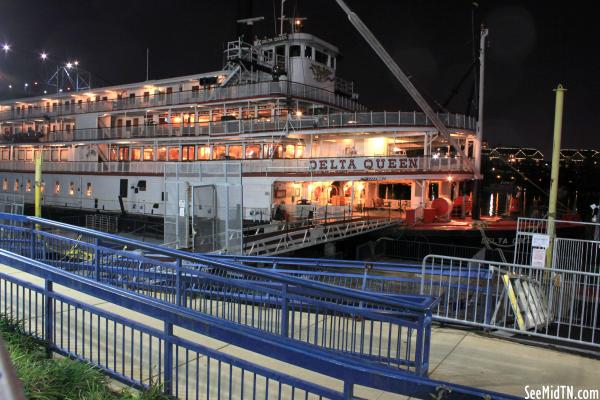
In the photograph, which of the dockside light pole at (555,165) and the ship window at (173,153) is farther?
the ship window at (173,153)

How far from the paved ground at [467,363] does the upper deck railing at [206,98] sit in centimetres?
2587

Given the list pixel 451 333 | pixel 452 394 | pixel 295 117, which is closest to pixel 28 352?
pixel 452 394

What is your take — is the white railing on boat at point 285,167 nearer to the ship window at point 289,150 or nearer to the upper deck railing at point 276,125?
the upper deck railing at point 276,125

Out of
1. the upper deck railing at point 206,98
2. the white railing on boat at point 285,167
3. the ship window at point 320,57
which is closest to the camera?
the white railing on boat at point 285,167

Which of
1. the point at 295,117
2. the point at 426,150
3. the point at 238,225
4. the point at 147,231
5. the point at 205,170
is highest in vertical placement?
the point at 295,117

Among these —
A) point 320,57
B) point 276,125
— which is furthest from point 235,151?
point 320,57

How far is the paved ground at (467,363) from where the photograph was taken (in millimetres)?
4707

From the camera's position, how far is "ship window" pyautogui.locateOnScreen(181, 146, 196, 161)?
35.6 m

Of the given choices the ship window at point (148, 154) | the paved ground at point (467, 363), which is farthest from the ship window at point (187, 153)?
the paved ground at point (467, 363)

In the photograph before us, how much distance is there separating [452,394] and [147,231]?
87.5 ft

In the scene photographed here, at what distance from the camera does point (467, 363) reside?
18.1ft

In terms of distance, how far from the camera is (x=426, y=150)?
2522 cm

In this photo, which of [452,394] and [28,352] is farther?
[28,352]

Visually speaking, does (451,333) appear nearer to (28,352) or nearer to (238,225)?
(28,352)
